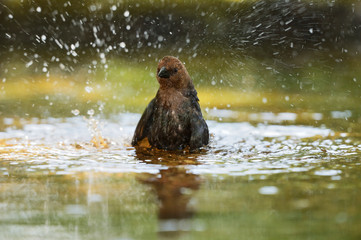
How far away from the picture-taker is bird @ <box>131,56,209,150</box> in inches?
226

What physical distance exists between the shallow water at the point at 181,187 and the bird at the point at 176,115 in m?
0.23

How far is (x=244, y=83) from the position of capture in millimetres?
10367

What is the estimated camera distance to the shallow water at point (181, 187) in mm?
3141

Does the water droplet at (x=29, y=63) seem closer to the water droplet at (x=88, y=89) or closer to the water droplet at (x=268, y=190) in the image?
the water droplet at (x=88, y=89)

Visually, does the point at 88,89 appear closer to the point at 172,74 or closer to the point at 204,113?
the point at 204,113

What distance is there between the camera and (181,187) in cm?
410

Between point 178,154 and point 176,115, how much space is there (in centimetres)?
44

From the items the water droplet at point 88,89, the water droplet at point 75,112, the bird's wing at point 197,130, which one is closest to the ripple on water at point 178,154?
the bird's wing at point 197,130

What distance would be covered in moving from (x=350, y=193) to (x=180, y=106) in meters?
2.25

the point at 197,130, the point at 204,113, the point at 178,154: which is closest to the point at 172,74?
the point at 197,130

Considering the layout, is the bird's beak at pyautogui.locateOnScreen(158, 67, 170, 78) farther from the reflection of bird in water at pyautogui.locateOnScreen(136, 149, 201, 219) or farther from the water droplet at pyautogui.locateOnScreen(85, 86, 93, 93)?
the water droplet at pyautogui.locateOnScreen(85, 86, 93, 93)

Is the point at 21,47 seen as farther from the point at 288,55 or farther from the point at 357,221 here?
the point at 357,221

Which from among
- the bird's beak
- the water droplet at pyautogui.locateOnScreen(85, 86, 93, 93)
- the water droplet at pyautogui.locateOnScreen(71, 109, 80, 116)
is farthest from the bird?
the water droplet at pyautogui.locateOnScreen(85, 86, 93, 93)

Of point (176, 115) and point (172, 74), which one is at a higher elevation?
point (172, 74)
